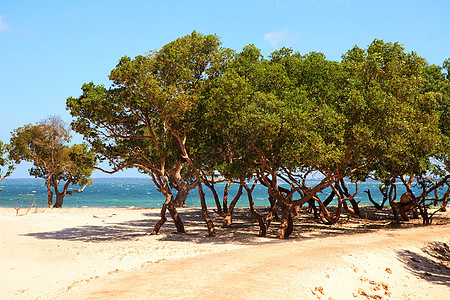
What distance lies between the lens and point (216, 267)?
42.8ft

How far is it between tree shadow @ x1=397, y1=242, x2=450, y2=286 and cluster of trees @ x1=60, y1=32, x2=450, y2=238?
511 cm

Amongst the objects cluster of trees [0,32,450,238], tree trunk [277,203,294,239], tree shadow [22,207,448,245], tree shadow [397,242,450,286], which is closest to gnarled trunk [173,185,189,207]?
tree shadow [22,207,448,245]

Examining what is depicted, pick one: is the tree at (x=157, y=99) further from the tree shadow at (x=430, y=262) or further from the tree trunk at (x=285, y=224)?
the tree shadow at (x=430, y=262)

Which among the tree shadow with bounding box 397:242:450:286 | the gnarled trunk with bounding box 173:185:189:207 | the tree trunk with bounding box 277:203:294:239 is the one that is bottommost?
the tree shadow with bounding box 397:242:450:286

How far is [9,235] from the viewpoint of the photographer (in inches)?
950

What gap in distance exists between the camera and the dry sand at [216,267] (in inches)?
433

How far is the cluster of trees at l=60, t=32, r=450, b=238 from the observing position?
65.4ft

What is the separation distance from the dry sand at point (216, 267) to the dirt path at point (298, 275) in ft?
0.11

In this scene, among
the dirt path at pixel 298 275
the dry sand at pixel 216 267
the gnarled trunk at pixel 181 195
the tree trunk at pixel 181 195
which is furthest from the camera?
the gnarled trunk at pixel 181 195

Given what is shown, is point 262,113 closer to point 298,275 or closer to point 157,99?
point 157,99

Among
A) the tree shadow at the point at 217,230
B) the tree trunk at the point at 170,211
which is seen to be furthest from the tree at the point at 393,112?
the tree trunk at the point at 170,211

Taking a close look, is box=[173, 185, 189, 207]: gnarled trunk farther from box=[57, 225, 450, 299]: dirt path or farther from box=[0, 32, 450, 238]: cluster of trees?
box=[57, 225, 450, 299]: dirt path

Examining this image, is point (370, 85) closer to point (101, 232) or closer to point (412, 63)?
point (412, 63)

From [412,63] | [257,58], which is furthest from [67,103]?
[412,63]
